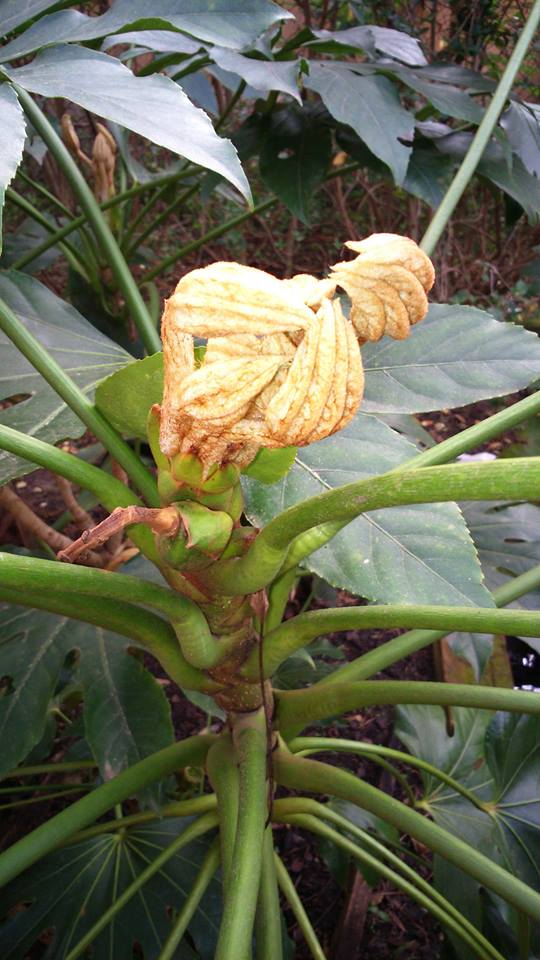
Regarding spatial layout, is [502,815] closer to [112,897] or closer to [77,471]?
[112,897]

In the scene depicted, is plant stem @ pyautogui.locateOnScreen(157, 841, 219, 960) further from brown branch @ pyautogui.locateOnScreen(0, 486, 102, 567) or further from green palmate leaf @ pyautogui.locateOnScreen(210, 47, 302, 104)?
green palmate leaf @ pyautogui.locateOnScreen(210, 47, 302, 104)

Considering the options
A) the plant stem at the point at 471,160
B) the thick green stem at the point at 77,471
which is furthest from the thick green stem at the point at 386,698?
the plant stem at the point at 471,160

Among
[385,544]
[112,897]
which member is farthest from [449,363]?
[112,897]

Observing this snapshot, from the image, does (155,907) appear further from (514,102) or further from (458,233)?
A: (458,233)

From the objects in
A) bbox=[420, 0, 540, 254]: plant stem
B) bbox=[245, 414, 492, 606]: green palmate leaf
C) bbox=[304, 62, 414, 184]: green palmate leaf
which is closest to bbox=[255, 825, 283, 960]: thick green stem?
bbox=[245, 414, 492, 606]: green palmate leaf

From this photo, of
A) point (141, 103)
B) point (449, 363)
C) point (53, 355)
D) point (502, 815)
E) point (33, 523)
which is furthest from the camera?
point (33, 523)

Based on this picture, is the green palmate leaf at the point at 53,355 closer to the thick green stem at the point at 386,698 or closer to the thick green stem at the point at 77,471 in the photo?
the thick green stem at the point at 77,471

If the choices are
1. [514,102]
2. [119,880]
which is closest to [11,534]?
[119,880]
